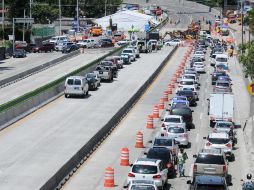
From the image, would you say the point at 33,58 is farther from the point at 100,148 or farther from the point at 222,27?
the point at 222,27

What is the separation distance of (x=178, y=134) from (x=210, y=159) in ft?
29.2

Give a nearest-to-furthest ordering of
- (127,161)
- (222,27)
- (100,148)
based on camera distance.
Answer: (127,161)
(100,148)
(222,27)

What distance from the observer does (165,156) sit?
35.0m

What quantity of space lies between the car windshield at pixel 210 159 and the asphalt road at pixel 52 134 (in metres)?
6.14

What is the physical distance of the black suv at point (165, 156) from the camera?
34.8 m

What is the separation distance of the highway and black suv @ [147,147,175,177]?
27.1 metres

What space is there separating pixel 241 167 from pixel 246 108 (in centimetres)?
2215

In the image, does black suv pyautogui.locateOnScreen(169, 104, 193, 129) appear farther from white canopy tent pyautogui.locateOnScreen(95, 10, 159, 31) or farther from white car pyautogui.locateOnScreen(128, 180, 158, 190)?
white canopy tent pyautogui.locateOnScreen(95, 10, 159, 31)

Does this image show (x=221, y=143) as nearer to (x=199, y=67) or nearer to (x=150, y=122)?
(x=150, y=122)

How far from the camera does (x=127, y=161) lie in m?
37.9

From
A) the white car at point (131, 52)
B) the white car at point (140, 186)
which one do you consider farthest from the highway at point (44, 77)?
the white car at point (140, 186)

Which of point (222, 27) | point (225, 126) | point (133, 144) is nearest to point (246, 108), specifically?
point (225, 126)

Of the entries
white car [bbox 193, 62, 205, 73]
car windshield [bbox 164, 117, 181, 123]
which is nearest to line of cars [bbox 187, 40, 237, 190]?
car windshield [bbox 164, 117, 181, 123]

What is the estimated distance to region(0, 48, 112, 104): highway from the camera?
6581 centimetres
